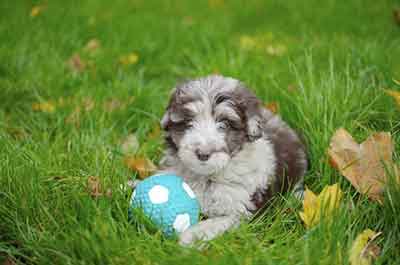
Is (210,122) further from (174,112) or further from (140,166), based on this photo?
(140,166)

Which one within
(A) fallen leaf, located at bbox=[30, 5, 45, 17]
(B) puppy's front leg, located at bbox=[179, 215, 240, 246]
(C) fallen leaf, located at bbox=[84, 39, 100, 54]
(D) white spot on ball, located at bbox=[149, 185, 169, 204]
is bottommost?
(B) puppy's front leg, located at bbox=[179, 215, 240, 246]

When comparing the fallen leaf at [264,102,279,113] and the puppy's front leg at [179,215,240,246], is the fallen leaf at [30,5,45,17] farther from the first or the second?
the puppy's front leg at [179,215,240,246]

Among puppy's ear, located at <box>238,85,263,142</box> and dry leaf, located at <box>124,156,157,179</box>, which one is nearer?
puppy's ear, located at <box>238,85,263,142</box>

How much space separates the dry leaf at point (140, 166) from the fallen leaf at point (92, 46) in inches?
98.2

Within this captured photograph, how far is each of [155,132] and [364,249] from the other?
7.36 ft

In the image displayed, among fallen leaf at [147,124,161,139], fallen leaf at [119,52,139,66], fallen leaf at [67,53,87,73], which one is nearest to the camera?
fallen leaf at [147,124,161,139]

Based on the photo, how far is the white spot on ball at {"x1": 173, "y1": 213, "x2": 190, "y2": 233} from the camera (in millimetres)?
3396

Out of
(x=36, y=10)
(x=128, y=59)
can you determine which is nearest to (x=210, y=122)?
(x=128, y=59)

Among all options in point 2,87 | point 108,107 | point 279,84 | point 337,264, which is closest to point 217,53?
point 279,84

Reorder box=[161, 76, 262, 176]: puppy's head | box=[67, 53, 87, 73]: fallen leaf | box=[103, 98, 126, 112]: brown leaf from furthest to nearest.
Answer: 1. box=[67, 53, 87, 73]: fallen leaf
2. box=[103, 98, 126, 112]: brown leaf
3. box=[161, 76, 262, 176]: puppy's head

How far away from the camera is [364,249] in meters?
3.09

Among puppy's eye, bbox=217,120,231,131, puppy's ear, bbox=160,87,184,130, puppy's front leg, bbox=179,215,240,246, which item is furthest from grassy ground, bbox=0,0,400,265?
puppy's eye, bbox=217,120,231,131

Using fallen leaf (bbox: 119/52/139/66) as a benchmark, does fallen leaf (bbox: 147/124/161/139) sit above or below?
below

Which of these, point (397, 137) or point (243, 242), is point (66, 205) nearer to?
point (243, 242)
